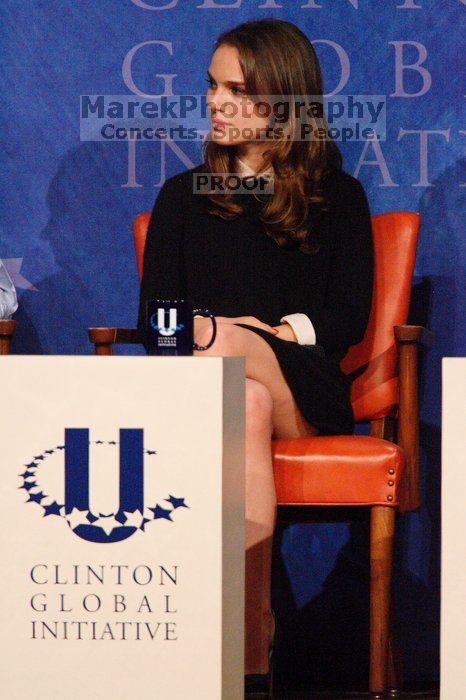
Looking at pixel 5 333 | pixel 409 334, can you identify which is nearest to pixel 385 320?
pixel 409 334

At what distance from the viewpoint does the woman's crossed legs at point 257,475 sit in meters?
1.91

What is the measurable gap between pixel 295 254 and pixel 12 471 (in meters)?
1.17

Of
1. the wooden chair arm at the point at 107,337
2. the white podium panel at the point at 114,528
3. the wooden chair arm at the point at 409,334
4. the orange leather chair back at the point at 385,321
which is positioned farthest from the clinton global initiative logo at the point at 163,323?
the orange leather chair back at the point at 385,321

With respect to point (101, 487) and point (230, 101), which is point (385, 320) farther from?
point (101, 487)

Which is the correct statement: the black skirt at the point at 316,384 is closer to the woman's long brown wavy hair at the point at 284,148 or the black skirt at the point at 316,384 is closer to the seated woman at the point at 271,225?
the seated woman at the point at 271,225

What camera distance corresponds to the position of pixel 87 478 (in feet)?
5.08

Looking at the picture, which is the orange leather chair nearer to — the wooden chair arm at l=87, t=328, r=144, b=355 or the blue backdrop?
the wooden chair arm at l=87, t=328, r=144, b=355

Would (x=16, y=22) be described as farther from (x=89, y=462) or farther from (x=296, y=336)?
(x=89, y=462)

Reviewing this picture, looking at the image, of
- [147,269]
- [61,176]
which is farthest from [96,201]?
[147,269]

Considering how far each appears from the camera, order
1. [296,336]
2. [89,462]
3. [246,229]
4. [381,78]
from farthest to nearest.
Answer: [381,78], [246,229], [296,336], [89,462]

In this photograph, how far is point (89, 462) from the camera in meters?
1.55

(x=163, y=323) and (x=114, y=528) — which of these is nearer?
(x=114, y=528)

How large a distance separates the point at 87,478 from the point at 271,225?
1136 mm

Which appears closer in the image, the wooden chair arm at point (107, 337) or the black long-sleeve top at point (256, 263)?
the wooden chair arm at point (107, 337)
